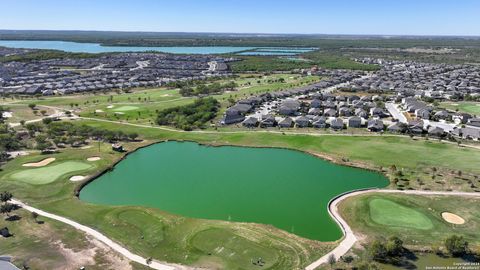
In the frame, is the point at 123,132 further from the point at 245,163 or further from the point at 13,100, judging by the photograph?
the point at 13,100

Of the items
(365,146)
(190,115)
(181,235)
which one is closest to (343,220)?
(181,235)

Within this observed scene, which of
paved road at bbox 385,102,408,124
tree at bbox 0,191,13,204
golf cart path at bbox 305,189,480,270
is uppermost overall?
paved road at bbox 385,102,408,124

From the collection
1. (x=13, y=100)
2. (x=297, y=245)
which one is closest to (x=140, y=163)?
(x=297, y=245)

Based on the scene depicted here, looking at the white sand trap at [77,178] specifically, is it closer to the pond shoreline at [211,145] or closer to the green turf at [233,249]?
the pond shoreline at [211,145]

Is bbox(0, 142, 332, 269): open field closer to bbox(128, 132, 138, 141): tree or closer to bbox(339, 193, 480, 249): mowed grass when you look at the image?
bbox(339, 193, 480, 249): mowed grass

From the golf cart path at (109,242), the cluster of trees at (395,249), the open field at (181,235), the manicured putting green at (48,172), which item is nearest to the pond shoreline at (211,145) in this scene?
the open field at (181,235)

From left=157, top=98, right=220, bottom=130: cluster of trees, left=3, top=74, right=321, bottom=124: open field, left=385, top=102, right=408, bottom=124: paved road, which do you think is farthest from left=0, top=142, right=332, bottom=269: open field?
left=385, top=102, right=408, bottom=124: paved road

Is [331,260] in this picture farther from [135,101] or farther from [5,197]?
[135,101]
